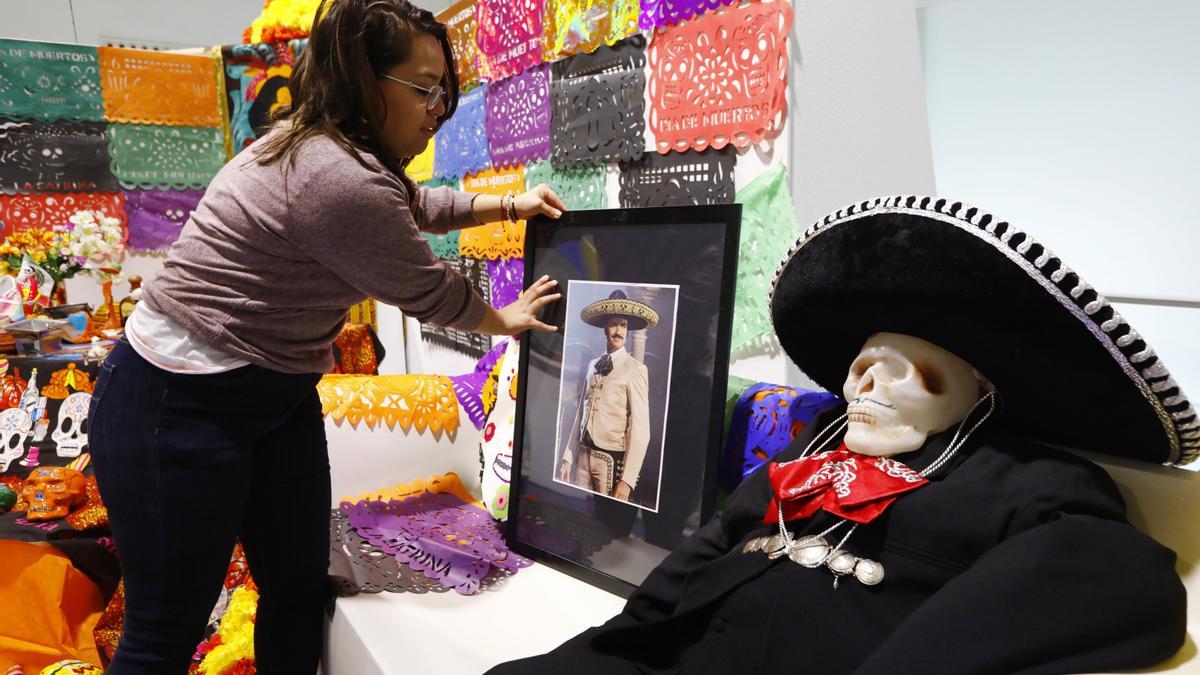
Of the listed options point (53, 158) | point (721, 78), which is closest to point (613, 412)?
point (721, 78)

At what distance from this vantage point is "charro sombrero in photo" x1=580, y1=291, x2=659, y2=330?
1.34 m

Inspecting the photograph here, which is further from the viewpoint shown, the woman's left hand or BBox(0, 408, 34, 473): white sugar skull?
BBox(0, 408, 34, 473): white sugar skull

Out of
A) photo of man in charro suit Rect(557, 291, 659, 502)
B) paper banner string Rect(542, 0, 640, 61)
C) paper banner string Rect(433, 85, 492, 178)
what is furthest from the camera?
paper banner string Rect(433, 85, 492, 178)

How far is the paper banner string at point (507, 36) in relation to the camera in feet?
6.65

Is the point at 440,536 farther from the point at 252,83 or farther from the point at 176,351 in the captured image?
the point at 252,83

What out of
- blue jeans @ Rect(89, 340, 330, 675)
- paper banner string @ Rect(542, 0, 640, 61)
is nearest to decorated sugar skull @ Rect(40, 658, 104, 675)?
blue jeans @ Rect(89, 340, 330, 675)

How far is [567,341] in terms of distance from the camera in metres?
1.47

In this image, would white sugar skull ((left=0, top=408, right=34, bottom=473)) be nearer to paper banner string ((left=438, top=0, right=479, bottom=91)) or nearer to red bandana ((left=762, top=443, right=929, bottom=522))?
paper banner string ((left=438, top=0, right=479, bottom=91))

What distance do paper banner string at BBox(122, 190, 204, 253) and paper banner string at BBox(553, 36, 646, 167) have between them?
2.45m

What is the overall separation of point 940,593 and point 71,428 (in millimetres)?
2474

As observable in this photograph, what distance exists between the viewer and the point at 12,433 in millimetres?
Result: 2234

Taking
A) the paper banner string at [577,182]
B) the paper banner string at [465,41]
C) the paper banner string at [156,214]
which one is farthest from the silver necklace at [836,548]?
the paper banner string at [156,214]

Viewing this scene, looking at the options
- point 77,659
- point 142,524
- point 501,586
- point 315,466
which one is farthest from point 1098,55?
point 77,659

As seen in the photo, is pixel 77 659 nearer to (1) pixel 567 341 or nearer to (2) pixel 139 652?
(2) pixel 139 652
